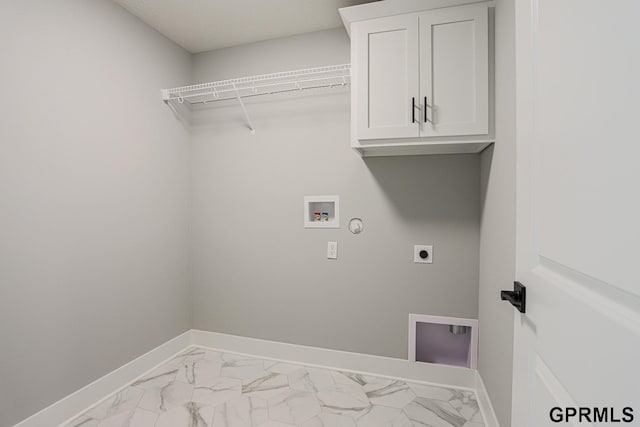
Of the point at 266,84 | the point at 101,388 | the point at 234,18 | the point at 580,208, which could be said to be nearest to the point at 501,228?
the point at 580,208

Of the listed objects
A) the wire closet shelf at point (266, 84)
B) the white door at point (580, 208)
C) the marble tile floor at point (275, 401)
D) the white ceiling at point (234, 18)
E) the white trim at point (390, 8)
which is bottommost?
the marble tile floor at point (275, 401)

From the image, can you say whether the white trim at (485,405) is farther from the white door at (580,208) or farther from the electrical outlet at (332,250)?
the electrical outlet at (332,250)

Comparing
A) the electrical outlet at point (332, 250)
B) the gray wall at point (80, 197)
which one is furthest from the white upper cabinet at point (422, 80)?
the gray wall at point (80, 197)

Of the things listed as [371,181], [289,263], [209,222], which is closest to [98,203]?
[209,222]

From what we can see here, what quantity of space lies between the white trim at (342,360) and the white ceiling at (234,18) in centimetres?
242

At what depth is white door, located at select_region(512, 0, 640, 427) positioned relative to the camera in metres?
0.44

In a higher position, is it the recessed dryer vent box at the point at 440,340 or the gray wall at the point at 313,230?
the gray wall at the point at 313,230

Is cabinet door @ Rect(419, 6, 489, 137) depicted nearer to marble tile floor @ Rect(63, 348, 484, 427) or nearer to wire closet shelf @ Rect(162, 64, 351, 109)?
wire closet shelf @ Rect(162, 64, 351, 109)

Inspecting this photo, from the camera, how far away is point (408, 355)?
7.00ft

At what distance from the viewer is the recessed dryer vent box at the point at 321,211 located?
2.28 metres

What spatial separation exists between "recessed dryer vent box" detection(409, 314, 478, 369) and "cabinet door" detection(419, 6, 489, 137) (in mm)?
1259

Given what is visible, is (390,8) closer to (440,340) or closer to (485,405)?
(440,340)

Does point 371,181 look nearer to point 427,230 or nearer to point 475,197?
point 427,230

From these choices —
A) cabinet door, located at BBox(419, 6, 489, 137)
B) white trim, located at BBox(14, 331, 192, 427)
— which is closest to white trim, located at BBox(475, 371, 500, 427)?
cabinet door, located at BBox(419, 6, 489, 137)
